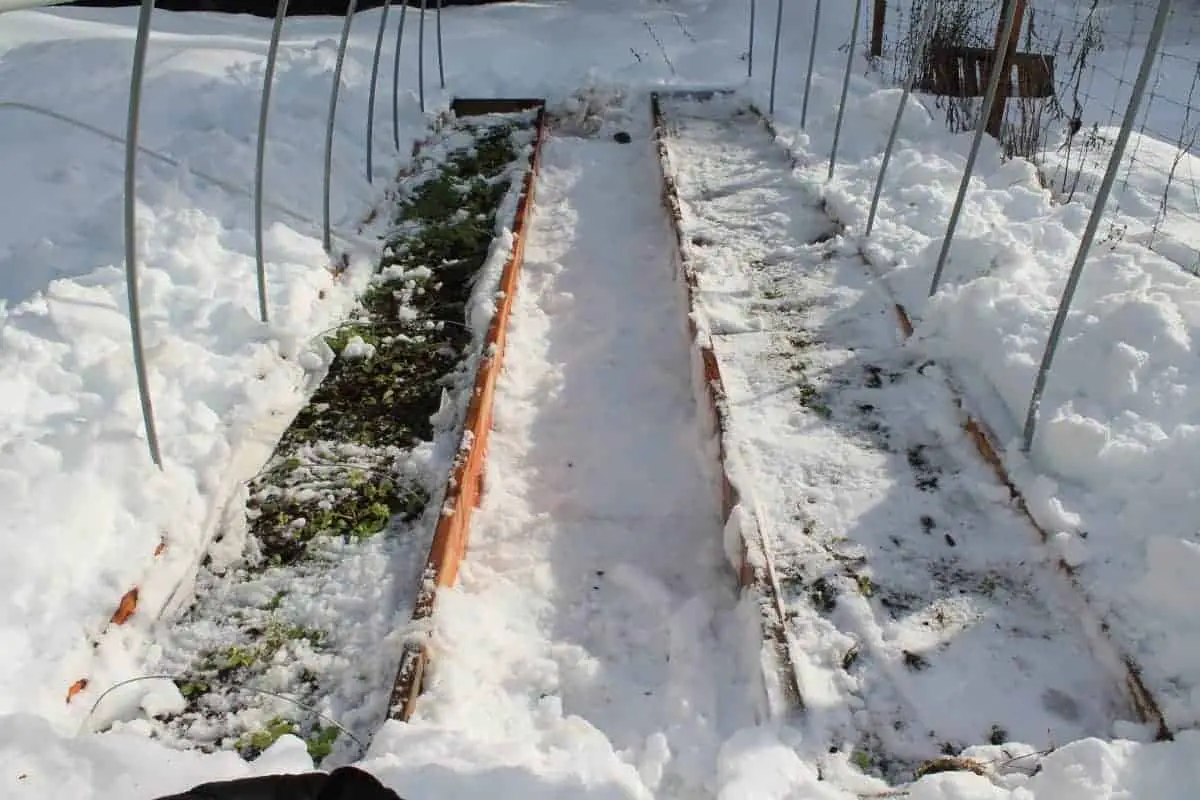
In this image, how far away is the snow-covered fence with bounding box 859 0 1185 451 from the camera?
13.0 feet

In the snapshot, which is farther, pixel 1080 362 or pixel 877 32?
pixel 877 32

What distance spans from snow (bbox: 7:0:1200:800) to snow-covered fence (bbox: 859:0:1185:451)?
0.11 meters

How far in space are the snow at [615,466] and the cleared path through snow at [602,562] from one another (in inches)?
0.4

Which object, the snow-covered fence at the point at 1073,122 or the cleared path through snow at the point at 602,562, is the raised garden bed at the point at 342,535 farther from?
the snow-covered fence at the point at 1073,122

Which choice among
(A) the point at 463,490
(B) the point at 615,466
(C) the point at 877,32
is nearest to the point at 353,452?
(A) the point at 463,490

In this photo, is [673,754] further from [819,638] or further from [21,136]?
[21,136]

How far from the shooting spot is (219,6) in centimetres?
847

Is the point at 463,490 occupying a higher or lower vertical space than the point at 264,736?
higher

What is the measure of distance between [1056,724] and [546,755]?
50.5 inches

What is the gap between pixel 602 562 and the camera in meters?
2.90

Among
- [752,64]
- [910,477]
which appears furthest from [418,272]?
[752,64]

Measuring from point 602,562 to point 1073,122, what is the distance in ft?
17.5

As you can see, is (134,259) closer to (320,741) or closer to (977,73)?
(320,741)

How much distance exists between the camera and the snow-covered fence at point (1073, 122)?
156 inches
